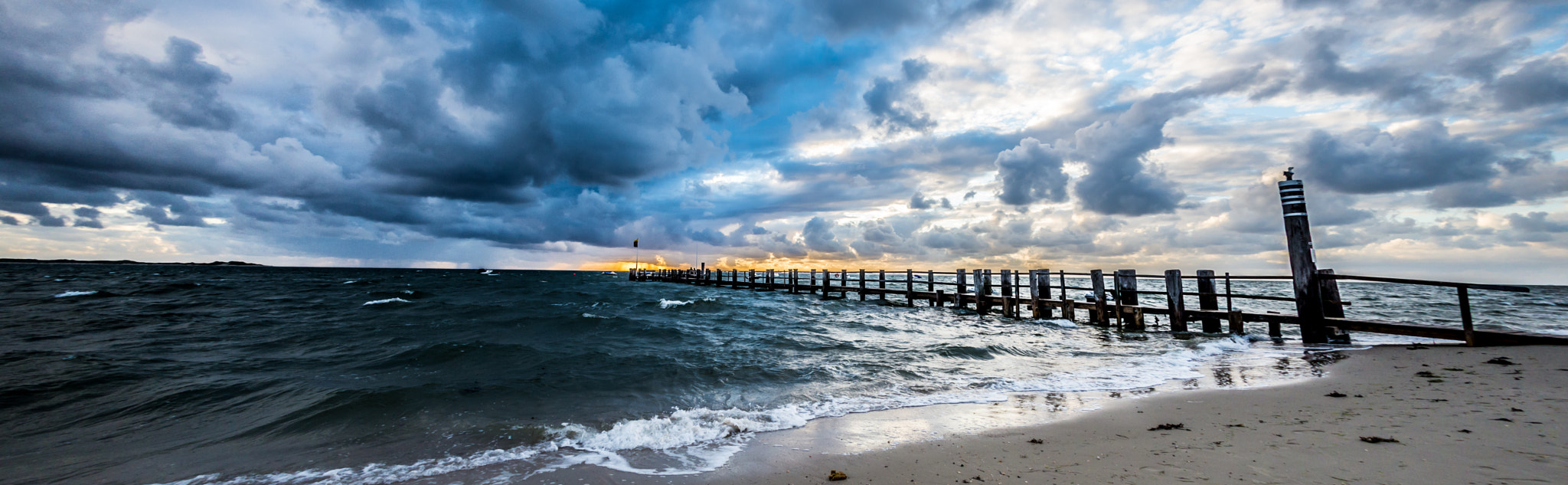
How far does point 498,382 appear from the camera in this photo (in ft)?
26.9

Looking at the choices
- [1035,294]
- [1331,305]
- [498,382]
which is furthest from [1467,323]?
[498,382]

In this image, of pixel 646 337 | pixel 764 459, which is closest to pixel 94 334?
pixel 646 337

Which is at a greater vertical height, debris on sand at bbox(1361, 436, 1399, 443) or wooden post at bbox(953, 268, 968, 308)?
wooden post at bbox(953, 268, 968, 308)

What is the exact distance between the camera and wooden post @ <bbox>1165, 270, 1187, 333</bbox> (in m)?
12.4

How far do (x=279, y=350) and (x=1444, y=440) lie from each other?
55.0 feet

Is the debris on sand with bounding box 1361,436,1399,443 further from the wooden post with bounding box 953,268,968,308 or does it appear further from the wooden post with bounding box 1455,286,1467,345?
the wooden post with bounding box 953,268,968,308

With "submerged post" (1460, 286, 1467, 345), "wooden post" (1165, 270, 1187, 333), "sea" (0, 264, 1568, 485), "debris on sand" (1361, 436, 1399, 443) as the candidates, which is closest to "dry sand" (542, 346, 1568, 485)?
"debris on sand" (1361, 436, 1399, 443)

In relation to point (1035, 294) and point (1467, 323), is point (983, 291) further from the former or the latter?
point (1467, 323)

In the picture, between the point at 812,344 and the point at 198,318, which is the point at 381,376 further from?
the point at 198,318

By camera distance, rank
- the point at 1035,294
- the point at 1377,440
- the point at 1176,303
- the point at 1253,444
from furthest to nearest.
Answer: the point at 1035,294
the point at 1176,303
the point at 1253,444
the point at 1377,440

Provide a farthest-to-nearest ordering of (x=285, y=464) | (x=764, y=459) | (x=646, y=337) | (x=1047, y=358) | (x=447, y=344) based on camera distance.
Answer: (x=646, y=337) → (x=447, y=344) → (x=1047, y=358) → (x=285, y=464) → (x=764, y=459)

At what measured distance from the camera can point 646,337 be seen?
13.2 m

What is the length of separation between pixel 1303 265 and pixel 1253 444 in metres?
8.19

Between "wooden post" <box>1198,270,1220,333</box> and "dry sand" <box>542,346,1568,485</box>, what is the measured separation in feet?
18.5
